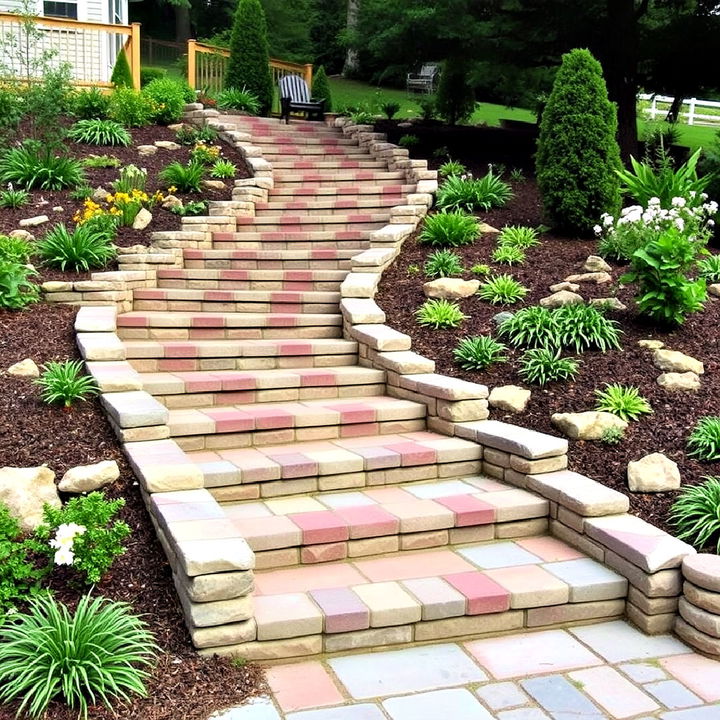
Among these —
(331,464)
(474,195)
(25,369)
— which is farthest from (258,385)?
(474,195)

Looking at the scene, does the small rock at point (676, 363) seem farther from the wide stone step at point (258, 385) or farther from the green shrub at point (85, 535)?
the green shrub at point (85, 535)

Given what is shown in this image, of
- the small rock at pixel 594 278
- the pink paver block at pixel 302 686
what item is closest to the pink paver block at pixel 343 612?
the pink paver block at pixel 302 686

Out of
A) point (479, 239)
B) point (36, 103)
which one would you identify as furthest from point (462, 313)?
point (36, 103)

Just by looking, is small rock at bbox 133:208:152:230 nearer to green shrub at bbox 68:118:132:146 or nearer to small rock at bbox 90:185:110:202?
small rock at bbox 90:185:110:202

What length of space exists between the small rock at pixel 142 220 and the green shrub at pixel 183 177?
929 mm

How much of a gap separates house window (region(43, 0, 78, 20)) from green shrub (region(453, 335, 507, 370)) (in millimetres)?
14993

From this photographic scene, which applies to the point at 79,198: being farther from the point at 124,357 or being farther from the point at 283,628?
the point at 283,628

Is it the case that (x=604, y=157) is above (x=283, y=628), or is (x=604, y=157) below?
above

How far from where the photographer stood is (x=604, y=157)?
748 centimetres

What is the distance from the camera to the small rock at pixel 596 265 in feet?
22.0

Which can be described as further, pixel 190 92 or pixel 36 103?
pixel 190 92

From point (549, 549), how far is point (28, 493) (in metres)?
2.50

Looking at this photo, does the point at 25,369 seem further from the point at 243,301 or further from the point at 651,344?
the point at 651,344

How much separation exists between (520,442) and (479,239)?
3.61 metres
